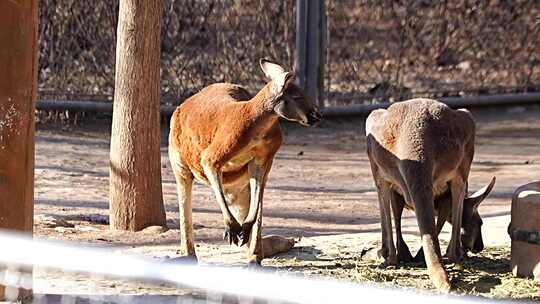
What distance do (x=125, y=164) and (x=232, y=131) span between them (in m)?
1.80

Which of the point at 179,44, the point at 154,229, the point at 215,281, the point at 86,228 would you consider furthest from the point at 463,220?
the point at 179,44

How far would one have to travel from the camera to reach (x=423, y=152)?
5410mm

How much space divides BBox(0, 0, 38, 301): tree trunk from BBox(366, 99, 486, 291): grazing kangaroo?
1.89 meters

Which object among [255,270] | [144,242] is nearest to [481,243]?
[255,270]

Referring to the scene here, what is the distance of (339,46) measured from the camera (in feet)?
38.6

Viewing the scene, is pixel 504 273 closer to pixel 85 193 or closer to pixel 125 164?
pixel 125 164

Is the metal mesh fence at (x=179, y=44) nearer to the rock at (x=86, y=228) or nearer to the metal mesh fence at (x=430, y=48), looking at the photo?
the metal mesh fence at (x=430, y=48)

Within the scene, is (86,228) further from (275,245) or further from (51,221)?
(275,245)

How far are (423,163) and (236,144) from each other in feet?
3.11

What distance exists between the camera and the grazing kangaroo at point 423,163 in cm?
533

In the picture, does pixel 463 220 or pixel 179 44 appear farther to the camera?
pixel 179 44

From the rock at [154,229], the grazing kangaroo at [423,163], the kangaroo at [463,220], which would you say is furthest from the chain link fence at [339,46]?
the kangaroo at [463,220]

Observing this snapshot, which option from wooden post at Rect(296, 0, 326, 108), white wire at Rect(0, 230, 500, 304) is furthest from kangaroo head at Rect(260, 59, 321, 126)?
wooden post at Rect(296, 0, 326, 108)

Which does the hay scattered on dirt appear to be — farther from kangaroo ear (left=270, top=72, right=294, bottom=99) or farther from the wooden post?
the wooden post
